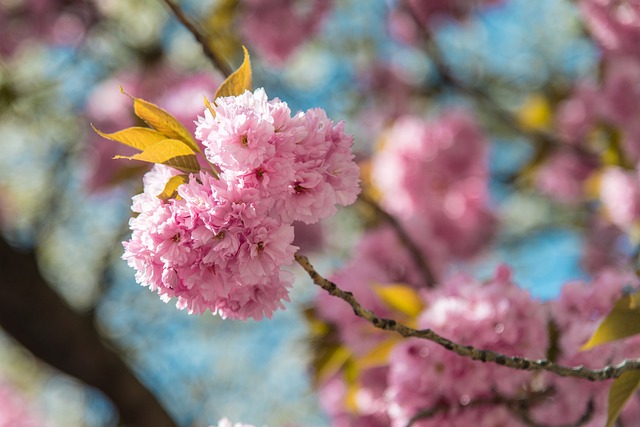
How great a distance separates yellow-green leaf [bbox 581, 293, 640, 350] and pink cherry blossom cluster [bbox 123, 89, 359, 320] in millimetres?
526

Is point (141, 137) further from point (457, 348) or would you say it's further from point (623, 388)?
point (623, 388)

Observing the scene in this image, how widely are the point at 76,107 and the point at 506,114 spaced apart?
6.42 feet

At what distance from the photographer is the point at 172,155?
0.93 m

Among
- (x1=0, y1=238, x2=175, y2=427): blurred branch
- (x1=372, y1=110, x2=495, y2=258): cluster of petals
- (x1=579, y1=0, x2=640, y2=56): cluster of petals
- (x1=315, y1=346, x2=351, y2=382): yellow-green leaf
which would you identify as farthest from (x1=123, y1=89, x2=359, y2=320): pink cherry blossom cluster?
(x1=372, y1=110, x2=495, y2=258): cluster of petals

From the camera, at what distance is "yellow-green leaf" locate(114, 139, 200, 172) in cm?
91

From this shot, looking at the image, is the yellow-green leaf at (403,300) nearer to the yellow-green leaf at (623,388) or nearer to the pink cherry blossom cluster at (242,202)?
the yellow-green leaf at (623,388)

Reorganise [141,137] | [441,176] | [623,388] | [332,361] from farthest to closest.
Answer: [441,176] → [332,361] → [623,388] → [141,137]

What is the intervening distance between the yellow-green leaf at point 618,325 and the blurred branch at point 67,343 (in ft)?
5.76

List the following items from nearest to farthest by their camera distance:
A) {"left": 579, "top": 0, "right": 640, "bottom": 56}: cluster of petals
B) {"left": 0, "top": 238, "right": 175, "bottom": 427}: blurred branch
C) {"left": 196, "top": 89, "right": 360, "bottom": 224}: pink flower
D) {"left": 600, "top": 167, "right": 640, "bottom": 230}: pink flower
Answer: {"left": 196, "top": 89, "right": 360, "bottom": 224}: pink flower
{"left": 579, "top": 0, "right": 640, "bottom": 56}: cluster of petals
{"left": 0, "top": 238, "right": 175, "bottom": 427}: blurred branch
{"left": 600, "top": 167, "right": 640, "bottom": 230}: pink flower

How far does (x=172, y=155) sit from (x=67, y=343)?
1947 millimetres

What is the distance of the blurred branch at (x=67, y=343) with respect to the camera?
8.63 feet

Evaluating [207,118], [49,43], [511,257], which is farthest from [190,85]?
[511,257]

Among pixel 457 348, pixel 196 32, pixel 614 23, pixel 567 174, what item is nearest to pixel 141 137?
pixel 196 32

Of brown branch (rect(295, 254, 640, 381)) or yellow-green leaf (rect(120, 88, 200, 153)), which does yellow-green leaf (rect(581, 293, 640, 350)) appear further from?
yellow-green leaf (rect(120, 88, 200, 153))
